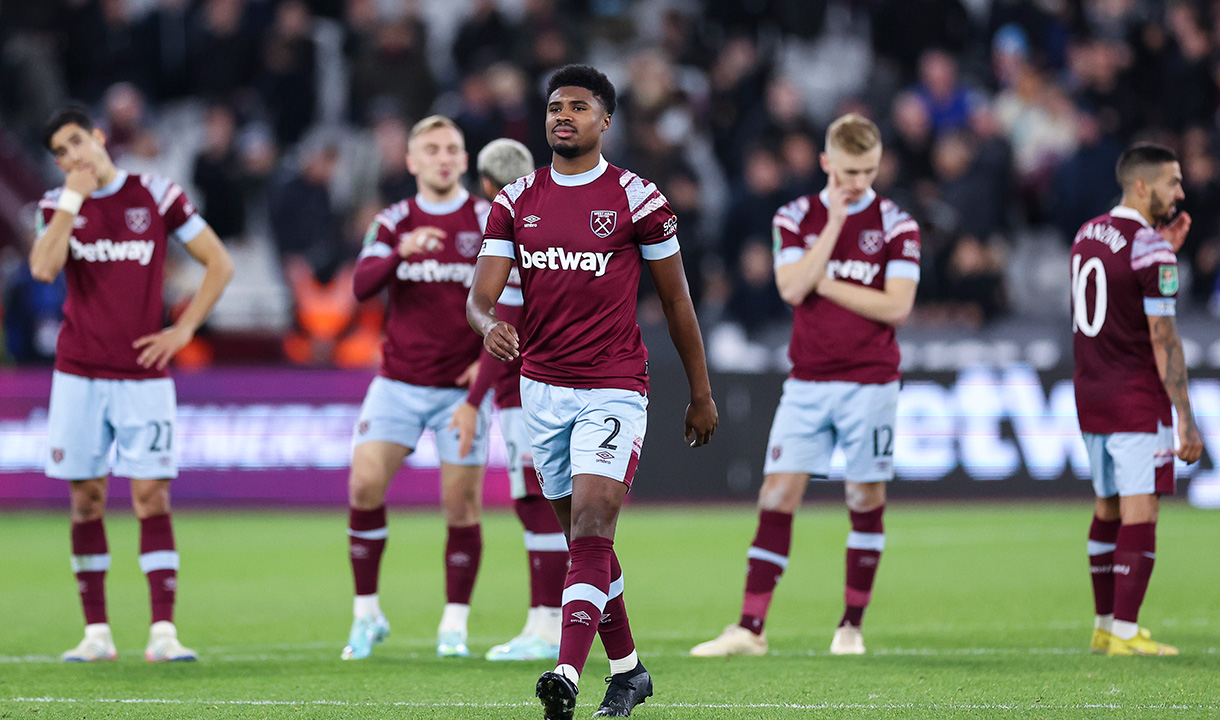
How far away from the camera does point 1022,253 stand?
18016mm

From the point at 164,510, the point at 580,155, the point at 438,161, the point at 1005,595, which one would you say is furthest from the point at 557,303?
the point at 1005,595

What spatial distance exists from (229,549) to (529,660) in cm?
583

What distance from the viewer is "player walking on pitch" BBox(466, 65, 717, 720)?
19.0 feet

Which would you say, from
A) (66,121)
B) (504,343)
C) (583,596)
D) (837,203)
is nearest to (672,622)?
(837,203)

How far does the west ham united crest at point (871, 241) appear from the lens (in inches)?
314

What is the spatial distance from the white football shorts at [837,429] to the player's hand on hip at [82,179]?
3.79 meters

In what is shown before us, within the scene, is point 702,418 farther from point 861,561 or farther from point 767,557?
point 861,561

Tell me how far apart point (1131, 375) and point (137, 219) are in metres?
5.19

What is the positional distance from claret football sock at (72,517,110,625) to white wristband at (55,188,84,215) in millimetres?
1637

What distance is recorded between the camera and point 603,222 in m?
5.79

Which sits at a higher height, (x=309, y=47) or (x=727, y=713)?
(x=309, y=47)

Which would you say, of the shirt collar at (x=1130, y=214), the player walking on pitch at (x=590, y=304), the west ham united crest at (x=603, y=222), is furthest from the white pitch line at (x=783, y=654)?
the west ham united crest at (x=603, y=222)

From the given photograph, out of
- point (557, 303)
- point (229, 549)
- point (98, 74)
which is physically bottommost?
point (229, 549)

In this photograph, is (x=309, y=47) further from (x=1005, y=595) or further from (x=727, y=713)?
(x=727, y=713)
